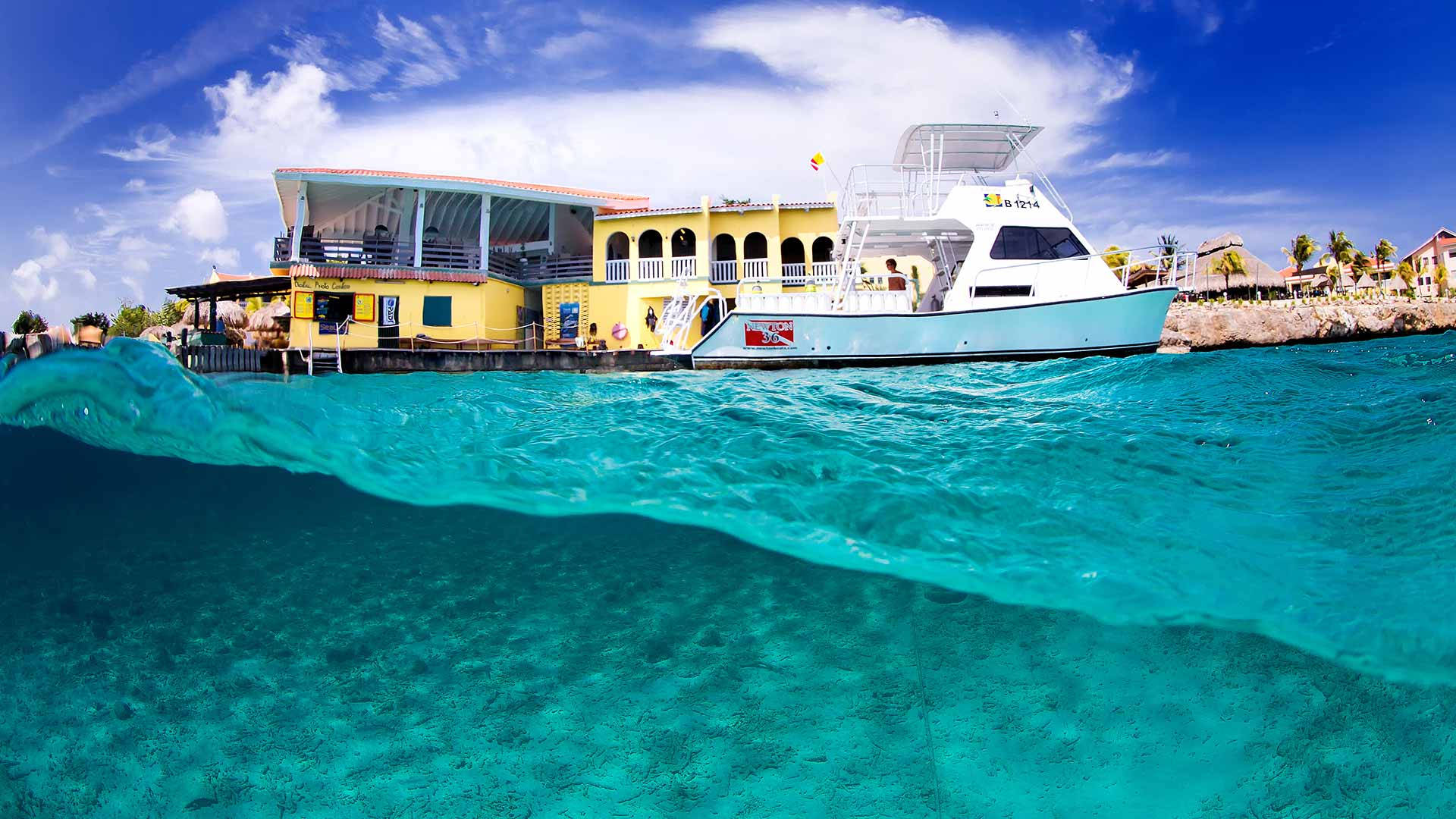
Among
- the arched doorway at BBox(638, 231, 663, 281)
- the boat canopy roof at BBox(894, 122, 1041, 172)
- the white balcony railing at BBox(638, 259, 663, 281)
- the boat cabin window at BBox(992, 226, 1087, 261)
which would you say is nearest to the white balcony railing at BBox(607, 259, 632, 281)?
the arched doorway at BBox(638, 231, 663, 281)

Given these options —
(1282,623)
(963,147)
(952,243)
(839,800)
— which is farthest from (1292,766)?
(963,147)

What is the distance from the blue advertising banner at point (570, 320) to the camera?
2600cm

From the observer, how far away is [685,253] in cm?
2700

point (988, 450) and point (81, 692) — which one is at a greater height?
point (988, 450)

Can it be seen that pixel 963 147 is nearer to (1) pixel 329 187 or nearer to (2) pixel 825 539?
(2) pixel 825 539

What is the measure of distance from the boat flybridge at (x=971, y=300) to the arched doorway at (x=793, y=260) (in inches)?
304

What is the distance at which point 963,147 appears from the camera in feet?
58.5

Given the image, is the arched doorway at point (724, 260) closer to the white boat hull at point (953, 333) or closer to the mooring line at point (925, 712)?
the white boat hull at point (953, 333)

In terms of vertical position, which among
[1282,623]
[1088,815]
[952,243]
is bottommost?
[1088,815]

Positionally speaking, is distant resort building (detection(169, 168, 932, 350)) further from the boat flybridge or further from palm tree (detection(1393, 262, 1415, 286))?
palm tree (detection(1393, 262, 1415, 286))

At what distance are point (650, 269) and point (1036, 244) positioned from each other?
→ 528 inches

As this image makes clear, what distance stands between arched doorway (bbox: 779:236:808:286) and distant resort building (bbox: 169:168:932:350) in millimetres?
62

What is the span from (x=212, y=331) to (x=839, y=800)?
2060cm

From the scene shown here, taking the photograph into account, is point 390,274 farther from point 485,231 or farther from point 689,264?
point 689,264
